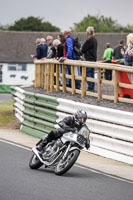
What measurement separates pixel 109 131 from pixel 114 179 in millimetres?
3328

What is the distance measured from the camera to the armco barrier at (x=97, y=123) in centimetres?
1470

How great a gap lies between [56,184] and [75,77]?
796 cm

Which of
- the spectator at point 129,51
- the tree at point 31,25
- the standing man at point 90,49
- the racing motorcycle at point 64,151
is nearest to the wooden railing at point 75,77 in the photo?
the standing man at point 90,49

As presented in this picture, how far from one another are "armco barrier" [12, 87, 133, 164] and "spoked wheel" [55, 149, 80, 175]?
2.67m

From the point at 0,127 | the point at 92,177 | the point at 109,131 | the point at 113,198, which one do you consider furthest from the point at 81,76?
the point at 113,198

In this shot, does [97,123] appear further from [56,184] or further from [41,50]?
[41,50]

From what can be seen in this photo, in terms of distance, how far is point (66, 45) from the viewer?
746 inches

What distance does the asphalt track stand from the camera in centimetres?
978

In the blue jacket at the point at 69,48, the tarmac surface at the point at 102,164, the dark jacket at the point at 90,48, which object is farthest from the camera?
the blue jacket at the point at 69,48

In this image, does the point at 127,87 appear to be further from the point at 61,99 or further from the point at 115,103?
the point at 61,99

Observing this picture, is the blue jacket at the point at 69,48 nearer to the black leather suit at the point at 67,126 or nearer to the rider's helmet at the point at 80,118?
the black leather suit at the point at 67,126

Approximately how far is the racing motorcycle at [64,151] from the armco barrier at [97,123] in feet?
7.85

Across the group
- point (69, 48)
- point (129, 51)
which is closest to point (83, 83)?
point (69, 48)

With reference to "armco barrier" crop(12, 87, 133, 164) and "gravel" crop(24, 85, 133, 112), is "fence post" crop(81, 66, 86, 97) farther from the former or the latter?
"armco barrier" crop(12, 87, 133, 164)
